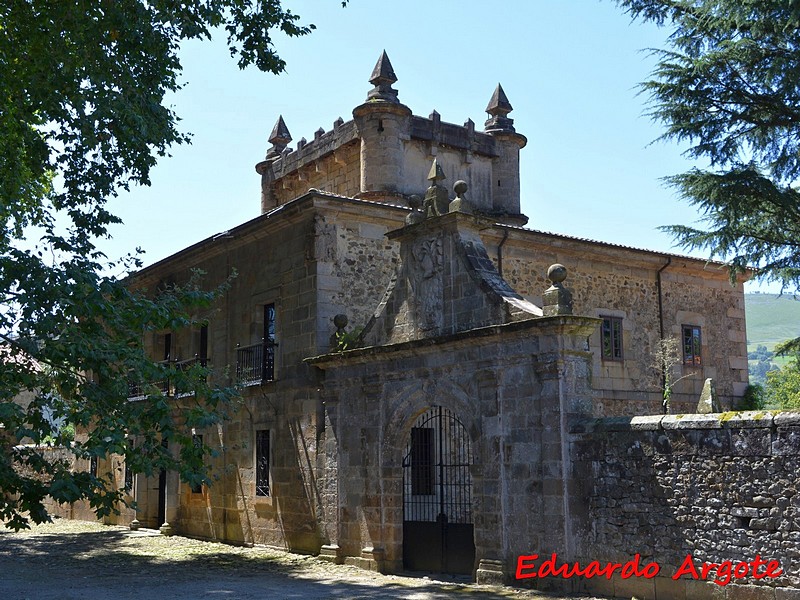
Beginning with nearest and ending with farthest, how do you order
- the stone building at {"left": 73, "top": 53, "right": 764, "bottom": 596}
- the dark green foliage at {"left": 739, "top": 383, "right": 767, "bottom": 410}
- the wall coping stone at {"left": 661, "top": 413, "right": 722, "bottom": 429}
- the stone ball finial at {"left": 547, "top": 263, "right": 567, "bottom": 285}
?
the wall coping stone at {"left": 661, "top": 413, "right": 722, "bottom": 429}
the stone ball finial at {"left": 547, "top": 263, "right": 567, "bottom": 285}
the stone building at {"left": 73, "top": 53, "right": 764, "bottom": 596}
the dark green foliage at {"left": 739, "top": 383, "right": 767, "bottom": 410}

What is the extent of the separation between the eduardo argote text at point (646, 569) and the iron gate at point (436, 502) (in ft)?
5.53

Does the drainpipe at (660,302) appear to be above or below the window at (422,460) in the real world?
above

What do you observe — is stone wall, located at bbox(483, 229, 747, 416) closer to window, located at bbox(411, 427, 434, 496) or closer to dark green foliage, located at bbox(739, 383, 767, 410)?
dark green foliage, located at bbox(739, 383, 767, 410)

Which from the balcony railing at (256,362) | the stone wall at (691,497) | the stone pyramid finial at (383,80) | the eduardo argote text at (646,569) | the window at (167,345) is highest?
the stone pyramid finial at (383,80)

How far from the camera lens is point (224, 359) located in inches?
753

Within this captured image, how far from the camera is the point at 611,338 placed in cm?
1906

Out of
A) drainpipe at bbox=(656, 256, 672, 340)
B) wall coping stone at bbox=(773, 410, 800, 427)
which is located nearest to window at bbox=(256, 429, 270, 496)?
drainpipe at bbox=(656, 256, 672, 340)

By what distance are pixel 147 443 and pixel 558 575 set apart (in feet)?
17.0

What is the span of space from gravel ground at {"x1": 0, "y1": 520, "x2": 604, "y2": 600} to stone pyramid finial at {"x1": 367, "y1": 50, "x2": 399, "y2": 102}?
38.6 feet

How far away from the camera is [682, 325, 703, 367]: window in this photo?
20.3m

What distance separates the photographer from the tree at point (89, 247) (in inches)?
387

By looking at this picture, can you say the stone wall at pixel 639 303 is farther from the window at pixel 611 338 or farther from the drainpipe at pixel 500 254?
the window at pixel 611 338

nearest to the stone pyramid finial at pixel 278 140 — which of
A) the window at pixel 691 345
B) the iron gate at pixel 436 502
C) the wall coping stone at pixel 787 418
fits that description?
the window at pixel 691 345

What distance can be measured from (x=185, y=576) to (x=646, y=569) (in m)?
7.42
